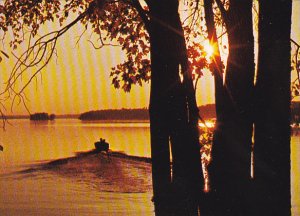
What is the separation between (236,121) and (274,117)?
3.03 feet

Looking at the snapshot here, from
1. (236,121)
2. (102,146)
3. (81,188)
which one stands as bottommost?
(81,188)

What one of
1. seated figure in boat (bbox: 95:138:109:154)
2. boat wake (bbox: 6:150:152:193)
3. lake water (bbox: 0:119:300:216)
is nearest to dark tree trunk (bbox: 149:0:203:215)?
lake water (bbox: 0:119:300:216)

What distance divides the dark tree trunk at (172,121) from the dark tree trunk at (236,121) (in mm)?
441

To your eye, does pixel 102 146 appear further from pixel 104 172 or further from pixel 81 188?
pixel 81 188

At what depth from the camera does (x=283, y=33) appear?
7699mm

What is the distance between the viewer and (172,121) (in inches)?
325

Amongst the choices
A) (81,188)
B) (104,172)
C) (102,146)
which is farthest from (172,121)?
(102,146)

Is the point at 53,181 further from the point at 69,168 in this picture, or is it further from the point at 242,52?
the point at 242,52

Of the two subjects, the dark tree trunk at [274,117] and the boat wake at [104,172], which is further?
the boat wake at [104,172]

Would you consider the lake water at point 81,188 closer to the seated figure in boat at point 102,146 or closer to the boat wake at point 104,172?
the boat wake at point 104,172

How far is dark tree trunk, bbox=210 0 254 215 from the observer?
8367mm

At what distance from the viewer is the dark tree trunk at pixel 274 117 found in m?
7.62

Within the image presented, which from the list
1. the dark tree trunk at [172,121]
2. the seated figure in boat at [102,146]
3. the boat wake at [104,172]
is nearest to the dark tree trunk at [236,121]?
the dark tree trunk at [172,121]

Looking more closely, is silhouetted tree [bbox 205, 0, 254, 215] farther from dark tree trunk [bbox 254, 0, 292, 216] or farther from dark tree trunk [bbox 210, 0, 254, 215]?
dark tree trunk [bbox 254, 0, 292, 216]
